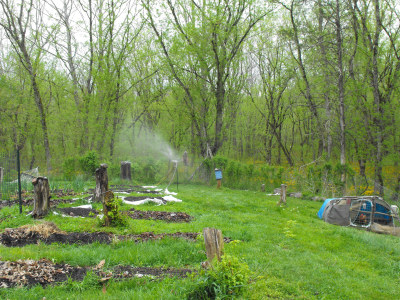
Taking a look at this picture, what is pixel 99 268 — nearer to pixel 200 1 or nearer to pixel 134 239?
pixel 134 239

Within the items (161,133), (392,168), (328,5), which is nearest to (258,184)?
(392,168)

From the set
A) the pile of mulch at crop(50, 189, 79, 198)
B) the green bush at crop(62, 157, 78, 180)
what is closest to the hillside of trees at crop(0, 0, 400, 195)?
the green bush at crop(62, 157, 78, 180)

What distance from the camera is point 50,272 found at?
4.36m

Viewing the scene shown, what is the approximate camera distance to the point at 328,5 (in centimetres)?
1623

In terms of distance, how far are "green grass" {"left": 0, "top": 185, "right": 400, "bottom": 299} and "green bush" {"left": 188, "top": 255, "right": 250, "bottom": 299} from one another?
0.19 m

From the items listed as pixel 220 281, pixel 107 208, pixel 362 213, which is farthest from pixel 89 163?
pixel 220 281

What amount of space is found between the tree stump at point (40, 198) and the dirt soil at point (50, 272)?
3496mm

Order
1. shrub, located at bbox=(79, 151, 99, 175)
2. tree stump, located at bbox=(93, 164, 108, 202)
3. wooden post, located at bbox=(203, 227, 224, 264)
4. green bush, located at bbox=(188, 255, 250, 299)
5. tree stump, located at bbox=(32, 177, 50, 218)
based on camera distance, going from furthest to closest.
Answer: shrub, located at bbox=(79, 151, 99, 175)
tree stump, located at bbox=(93, 164, 108, 202)
tree stump, located at bbox=(32, 177, 50, 218)
wooden post, located at bbox=(203, 227, 224, 264)
green bush, located at bbox=(188, 255, 250, 299)

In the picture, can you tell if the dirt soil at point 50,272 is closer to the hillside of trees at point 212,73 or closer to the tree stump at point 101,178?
the tree stump at point 101,178

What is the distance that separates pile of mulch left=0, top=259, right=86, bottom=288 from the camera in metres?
3.99

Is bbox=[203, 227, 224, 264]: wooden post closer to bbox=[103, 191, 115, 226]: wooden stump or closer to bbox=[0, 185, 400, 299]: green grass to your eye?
bbox=[0, 185, 400, 299]: green grass

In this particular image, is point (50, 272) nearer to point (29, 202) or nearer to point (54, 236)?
point (54, 236)

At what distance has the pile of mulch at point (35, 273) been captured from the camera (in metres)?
3.99

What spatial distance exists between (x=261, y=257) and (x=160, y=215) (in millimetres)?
3880
